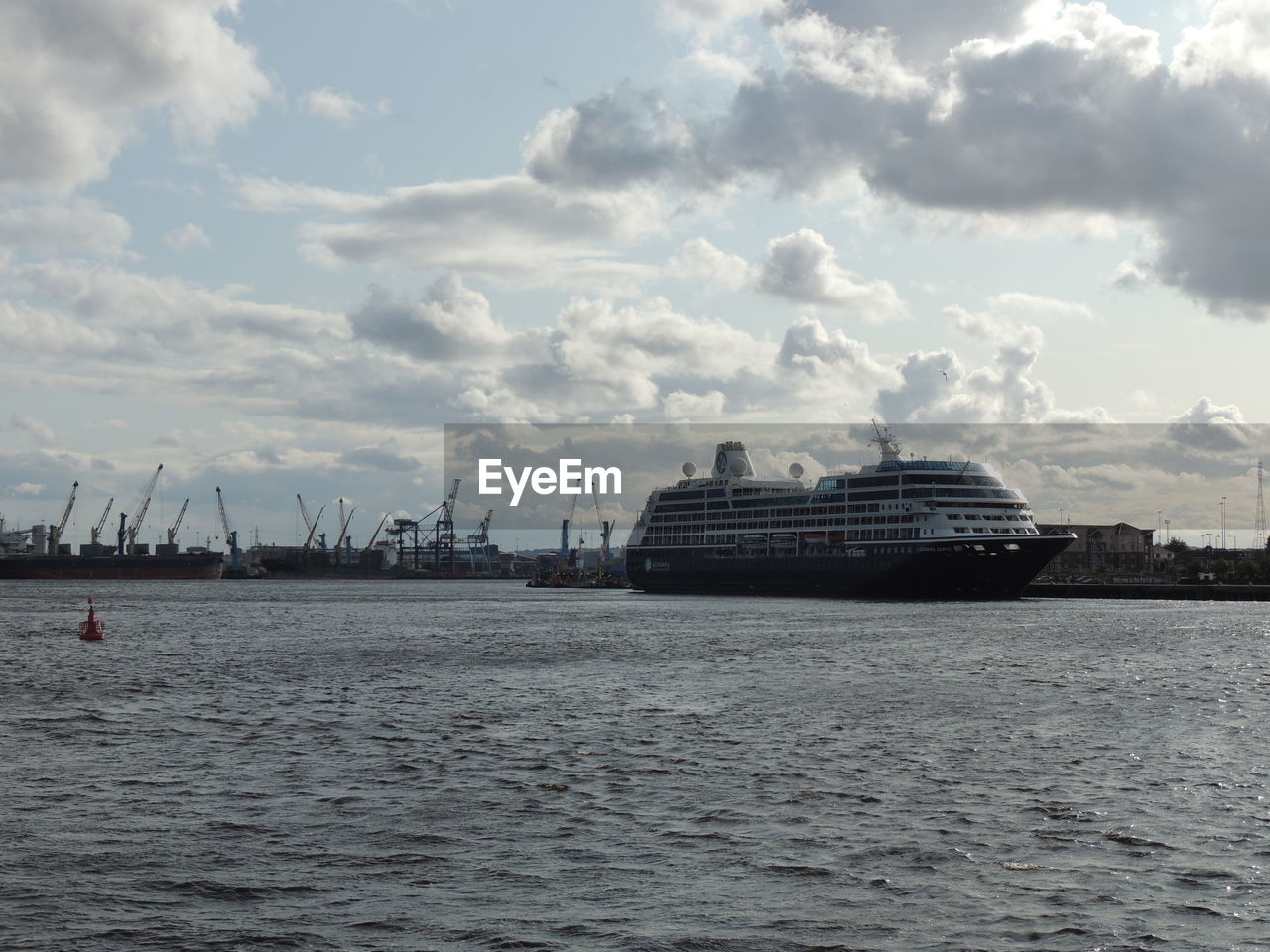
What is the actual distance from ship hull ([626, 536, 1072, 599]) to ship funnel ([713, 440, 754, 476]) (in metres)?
18.3

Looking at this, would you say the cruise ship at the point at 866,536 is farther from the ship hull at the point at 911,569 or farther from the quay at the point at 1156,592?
the quay at the point at 1156,592

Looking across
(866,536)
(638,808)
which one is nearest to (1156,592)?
(866,536)

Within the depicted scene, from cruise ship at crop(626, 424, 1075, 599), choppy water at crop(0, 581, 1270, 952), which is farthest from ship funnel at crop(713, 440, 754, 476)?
choppy water at crop(0, 581, 1270, 952)

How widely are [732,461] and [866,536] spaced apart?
35892 mm

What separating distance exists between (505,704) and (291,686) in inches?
415

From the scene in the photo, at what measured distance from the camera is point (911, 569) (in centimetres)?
12056

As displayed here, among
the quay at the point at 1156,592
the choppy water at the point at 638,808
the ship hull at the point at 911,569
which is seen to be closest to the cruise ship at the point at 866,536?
the ship hull at the point at 911,569

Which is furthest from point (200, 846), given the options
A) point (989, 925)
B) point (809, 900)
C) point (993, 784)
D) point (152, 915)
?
point (993, 784)

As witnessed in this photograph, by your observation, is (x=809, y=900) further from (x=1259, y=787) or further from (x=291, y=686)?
(x=291, y=686)

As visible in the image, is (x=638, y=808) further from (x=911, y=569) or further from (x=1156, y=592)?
(x=1156, y=592)

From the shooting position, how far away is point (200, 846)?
19953mm

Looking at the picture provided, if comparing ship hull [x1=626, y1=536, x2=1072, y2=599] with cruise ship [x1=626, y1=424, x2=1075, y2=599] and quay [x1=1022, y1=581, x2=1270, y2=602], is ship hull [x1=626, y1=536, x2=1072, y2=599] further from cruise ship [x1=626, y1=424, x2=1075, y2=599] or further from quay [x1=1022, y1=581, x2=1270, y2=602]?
quay [x1=1022, y1=581, x2=1270, y2=602]

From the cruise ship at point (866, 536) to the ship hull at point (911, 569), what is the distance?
114mm

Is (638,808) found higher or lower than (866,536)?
lower
